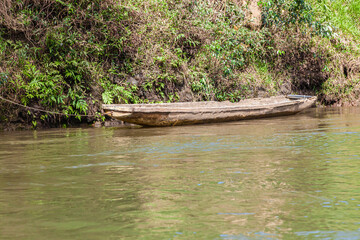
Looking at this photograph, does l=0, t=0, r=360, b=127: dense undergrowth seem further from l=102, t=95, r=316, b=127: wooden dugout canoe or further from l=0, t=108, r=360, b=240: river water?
l=0, t=108, r=360, b=240: river water

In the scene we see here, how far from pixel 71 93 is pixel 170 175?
6.98 m

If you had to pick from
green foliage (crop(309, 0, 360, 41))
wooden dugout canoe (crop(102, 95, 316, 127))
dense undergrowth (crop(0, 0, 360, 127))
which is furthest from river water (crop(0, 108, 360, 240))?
green foliage (crop(309, 0, 360, 41))

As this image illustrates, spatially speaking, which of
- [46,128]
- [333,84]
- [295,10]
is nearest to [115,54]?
[46,128]

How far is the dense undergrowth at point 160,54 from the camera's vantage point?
1081 cm

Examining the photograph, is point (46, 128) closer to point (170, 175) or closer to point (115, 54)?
point (115, 54)

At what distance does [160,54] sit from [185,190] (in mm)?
9123

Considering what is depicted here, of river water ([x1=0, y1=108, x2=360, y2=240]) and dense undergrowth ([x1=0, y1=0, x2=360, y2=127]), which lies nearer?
river water ([x1=0, y1=108, x2=360, y2=240])

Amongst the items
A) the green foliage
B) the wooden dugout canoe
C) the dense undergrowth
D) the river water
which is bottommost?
the river water

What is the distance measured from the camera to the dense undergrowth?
10812mm

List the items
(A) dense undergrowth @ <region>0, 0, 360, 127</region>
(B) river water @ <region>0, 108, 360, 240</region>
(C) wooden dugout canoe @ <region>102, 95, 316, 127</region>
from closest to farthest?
(B) river water @ <region>0, 108, 360, 240</region>, (C) wooden dugout canoe @ <region>102, 95, 316, 127</region>, (A) dense undergrowth @ <region>0, 0, 360, 127</region>

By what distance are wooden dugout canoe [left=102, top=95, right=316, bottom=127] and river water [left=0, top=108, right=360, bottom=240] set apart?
2.34 metres

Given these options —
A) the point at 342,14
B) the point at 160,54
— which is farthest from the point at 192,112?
the point at 342,14

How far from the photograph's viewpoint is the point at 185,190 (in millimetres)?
3754

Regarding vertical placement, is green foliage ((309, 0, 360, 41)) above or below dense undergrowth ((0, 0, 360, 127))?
above
